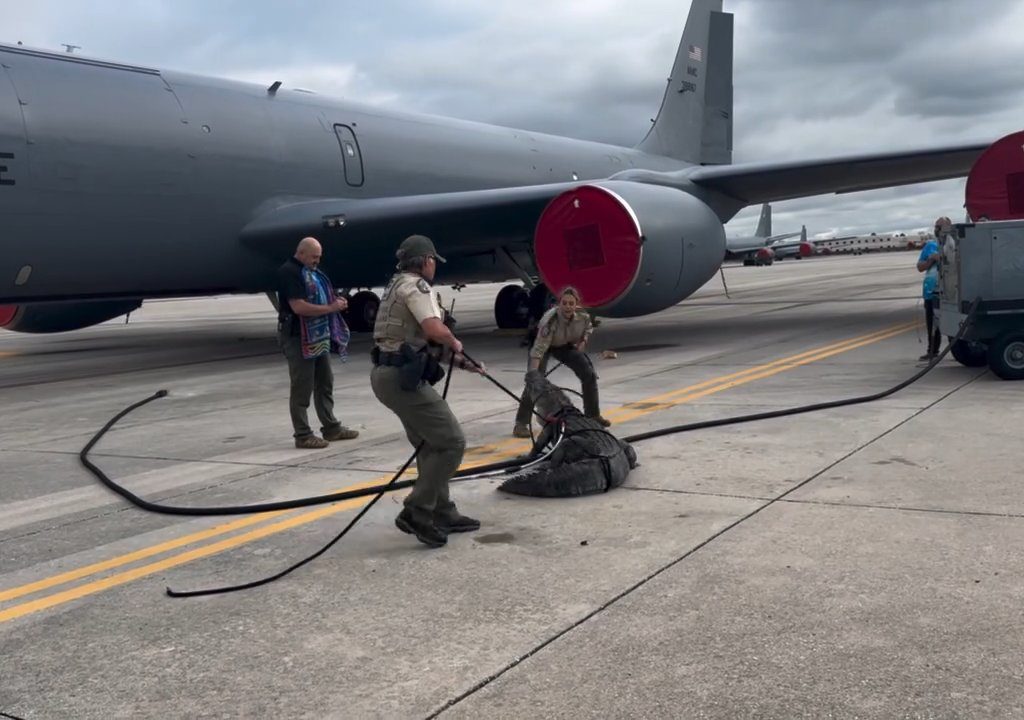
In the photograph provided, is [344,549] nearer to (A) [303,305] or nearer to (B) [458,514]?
(B) [458,514]

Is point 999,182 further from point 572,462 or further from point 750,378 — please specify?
point 572,462

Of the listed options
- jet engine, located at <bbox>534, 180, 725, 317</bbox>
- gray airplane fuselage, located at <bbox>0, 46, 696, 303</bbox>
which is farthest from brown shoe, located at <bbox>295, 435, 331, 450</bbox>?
jet engine, located at <bbox>534, 180, 725, 317</bbox>

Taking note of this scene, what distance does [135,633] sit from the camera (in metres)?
3.59

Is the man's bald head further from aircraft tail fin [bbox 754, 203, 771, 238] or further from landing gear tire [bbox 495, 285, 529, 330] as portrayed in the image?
aircraft tail fin [bbox 754, 203, 771, 238]

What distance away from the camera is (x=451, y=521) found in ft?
15.5

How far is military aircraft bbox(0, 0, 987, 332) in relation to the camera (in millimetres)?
10406

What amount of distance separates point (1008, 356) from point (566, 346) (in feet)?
14.3

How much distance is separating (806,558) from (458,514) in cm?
167

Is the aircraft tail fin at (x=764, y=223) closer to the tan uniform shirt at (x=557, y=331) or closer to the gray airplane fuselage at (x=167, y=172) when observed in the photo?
the gray airplane fuselage at (x=167, y=172)

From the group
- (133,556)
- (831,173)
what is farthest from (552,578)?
(831,173)

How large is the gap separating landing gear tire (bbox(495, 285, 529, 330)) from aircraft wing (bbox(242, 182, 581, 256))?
15.3 ft

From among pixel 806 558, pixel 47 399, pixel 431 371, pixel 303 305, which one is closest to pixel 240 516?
pixel 431 371

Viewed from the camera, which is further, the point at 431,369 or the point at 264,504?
the point at 264,504

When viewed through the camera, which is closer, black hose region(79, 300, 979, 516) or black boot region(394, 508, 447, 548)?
black boot region(394, 508, 447, 548)
